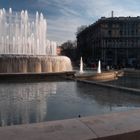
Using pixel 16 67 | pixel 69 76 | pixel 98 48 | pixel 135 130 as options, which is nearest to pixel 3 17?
pixel 16 67

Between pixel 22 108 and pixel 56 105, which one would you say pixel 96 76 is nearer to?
pixel 56 105

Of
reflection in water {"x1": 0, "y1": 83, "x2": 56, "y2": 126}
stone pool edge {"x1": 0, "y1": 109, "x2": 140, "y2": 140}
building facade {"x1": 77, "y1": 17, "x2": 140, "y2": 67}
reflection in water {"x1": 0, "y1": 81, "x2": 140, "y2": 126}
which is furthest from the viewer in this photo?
building facade {"x1": 77, "y1": 17, "x2": 140, "y2": 67}

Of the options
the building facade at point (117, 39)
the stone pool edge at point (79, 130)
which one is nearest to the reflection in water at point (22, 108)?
the stone pool edge at point (79, 130)

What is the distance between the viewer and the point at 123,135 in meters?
4.21

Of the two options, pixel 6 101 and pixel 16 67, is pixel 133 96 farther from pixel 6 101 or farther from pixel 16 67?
pixel 16 67

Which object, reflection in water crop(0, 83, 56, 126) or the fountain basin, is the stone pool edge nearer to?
reflection in water crop(0, 83, 56, 126)

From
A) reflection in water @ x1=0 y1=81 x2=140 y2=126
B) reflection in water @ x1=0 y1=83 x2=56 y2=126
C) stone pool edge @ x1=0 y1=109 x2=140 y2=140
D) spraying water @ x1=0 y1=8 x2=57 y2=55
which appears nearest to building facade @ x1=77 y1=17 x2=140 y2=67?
spraying water @ x1=0 y1=8 x2=57 y2=55

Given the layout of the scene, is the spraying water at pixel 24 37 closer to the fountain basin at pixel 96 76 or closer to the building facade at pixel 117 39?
the fountain basin at pixel 96 76

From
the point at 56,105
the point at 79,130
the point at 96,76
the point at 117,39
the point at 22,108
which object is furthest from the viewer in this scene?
the point at 117,39

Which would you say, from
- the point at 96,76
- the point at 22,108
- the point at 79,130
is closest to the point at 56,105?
the point at 22,108

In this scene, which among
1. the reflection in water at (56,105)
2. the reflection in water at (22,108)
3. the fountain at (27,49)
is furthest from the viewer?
the fountain at (27,49)

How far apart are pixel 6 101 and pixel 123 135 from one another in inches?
186

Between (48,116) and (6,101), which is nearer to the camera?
(48,116)

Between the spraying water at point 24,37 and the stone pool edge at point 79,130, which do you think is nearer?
the stone pool edge at point 79,130
